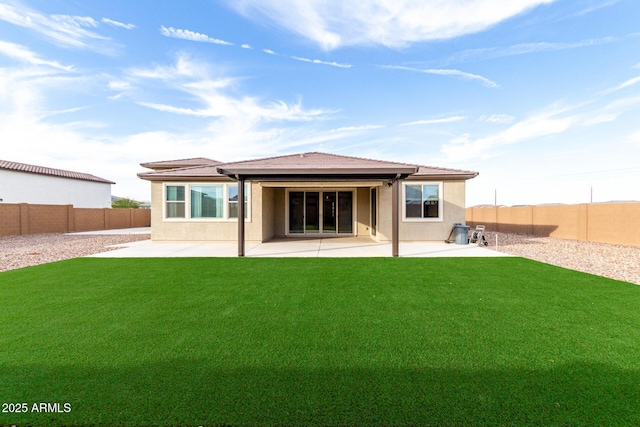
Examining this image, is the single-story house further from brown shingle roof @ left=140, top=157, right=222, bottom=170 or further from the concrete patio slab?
brown shingle roof @ left=140, top=157, right=222, bottom=170

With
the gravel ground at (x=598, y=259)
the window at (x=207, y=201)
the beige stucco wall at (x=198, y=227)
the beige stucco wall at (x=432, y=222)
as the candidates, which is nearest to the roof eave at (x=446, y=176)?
the beige stucco wall at (x=432, y=222)

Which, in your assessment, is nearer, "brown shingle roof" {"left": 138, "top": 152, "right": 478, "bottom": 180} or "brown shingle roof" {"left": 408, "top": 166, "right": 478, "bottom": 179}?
"brown shingle roof" {"left": 138, "top": 152, "right": 478, "bottom": 180}

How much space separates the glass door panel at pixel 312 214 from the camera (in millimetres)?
14695

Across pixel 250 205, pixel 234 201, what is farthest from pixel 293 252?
pixel 234 201

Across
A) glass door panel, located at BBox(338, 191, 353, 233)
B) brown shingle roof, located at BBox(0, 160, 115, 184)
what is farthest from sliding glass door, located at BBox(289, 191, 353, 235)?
brown shingle roof, located at BBox(0, 160, 115, 184)

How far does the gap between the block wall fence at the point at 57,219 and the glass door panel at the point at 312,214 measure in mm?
17391

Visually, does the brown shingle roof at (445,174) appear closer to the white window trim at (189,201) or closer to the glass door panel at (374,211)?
the glass door panel at (374,211)

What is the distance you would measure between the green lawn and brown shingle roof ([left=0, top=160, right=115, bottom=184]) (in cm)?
2904

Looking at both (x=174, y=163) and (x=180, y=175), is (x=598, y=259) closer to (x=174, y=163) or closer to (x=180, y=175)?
(x=180, y=175)

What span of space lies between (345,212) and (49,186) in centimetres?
3168

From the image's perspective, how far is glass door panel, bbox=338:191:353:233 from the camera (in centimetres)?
1468

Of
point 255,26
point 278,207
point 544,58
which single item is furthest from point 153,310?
point 544,58

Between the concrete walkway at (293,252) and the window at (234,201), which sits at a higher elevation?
the window at (234,201)

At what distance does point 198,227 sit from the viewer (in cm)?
1243
